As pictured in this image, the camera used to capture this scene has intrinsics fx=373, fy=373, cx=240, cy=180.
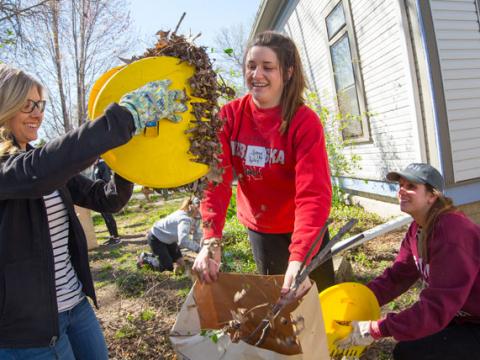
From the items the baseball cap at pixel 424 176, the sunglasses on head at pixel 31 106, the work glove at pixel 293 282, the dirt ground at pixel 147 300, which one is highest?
the sunglasses on head at pixel 31 106

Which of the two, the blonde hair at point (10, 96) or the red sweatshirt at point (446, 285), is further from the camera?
the red sweatshirt at point (446, 285)

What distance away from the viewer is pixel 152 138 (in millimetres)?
1271

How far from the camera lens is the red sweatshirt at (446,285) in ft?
5.87

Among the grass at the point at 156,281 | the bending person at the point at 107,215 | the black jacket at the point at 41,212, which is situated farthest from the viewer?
the bending person at the point at 107,215

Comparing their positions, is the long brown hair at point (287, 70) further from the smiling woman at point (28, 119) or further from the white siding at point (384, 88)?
the white siding at point (384, 88)

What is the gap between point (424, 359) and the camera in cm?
197

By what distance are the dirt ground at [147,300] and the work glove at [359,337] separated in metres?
0.94

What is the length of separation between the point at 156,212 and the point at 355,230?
278 inches

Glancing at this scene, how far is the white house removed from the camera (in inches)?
189

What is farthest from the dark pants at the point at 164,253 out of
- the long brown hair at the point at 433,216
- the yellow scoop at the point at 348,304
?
the long brown hair at the point at 433,216

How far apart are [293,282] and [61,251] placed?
0.99m

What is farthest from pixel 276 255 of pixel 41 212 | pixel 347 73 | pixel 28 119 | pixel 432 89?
pixel 347 73

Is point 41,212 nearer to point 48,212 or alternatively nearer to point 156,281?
point 48,212

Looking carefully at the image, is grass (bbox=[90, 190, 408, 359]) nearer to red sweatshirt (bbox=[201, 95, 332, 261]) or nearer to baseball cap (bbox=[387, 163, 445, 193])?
red sweatshirt (bbox=[201, 95, 332, 261])
